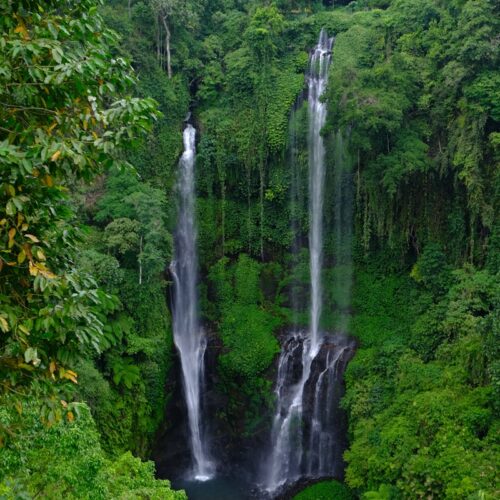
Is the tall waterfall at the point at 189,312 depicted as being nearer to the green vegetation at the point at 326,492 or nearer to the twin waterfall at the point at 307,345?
the twin waterfall at the point at 307,345

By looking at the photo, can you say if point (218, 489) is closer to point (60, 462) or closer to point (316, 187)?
point (60, 462)

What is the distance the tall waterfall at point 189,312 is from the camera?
1698 centimetres

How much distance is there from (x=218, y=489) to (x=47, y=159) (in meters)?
13.5

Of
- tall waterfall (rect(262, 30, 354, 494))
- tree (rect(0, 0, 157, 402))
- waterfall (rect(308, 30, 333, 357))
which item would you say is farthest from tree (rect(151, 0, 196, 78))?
tree (rect(0, 0, 157, 402))

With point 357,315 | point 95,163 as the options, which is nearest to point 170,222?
point 357,315

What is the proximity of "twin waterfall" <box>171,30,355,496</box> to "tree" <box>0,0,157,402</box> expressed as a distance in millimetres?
12564

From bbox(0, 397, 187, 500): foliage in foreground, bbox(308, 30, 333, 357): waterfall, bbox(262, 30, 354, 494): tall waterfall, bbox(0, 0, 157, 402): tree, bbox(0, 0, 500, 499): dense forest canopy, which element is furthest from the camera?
bbox(308, 30, 333, 357): waterfall

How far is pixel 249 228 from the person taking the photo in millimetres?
19375

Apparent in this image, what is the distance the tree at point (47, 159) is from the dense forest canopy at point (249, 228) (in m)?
0.02

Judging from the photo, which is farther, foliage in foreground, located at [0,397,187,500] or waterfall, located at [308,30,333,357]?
waterfall, located at [308,30,333,357]

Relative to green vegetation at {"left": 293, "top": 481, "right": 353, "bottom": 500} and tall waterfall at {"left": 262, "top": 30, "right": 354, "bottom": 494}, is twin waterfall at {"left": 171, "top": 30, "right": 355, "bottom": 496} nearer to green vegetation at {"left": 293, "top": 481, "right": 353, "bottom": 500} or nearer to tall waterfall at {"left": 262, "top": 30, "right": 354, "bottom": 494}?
tall waterfall at {"left": 262, "top": 30, "right": 354, "bottom": 494}

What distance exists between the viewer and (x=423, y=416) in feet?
39.1

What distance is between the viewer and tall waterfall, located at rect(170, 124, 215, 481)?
17.0 metres

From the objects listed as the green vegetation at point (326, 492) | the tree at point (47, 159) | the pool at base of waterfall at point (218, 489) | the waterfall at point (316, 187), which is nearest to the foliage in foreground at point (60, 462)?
the tree at point (47, 159)
